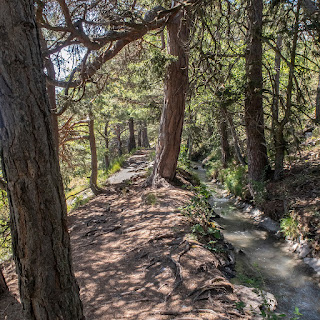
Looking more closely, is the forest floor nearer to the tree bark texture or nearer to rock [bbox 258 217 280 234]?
rock [bbox 258 217 280 234]

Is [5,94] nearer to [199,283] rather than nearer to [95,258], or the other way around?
[199,283]

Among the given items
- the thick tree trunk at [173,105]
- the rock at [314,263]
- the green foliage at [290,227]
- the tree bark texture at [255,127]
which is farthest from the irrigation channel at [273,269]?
the thick tree trunk at [173,105]

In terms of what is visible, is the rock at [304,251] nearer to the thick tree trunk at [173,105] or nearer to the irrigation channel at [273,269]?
the irrigation channel at [273,269]

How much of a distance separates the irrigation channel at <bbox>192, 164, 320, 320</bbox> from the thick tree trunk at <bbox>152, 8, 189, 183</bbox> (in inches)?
98.8

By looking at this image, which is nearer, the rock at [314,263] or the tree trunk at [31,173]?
the tree trunk at [31,173]

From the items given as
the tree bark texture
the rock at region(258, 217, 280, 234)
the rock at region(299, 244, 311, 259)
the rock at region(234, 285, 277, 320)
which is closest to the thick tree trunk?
the tree bark texture

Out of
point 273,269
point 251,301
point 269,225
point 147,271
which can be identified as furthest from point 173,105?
point 251,301

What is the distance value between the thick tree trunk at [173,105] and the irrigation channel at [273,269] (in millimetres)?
2509

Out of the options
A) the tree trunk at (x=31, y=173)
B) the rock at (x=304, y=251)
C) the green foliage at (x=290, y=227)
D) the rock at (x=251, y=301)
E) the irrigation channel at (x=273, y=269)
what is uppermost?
the tree trunk at (x=31, y=173)

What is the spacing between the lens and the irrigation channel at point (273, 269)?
13.9ft

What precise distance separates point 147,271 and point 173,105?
5394mm

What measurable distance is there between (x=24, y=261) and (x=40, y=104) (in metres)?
1.14

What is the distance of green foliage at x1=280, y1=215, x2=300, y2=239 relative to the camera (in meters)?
6.43

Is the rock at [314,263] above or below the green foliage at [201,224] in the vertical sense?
below
